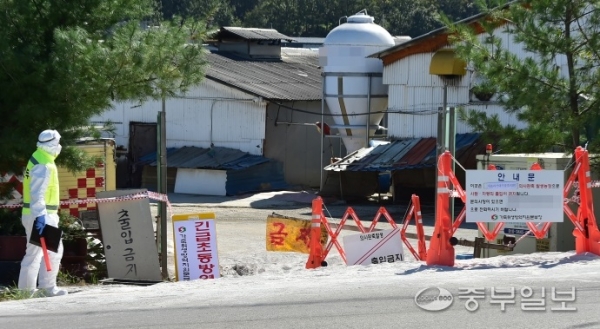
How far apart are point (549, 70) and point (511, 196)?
162 inches

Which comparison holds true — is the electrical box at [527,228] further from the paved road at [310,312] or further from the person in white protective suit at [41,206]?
the person in white protective suit at [41,206]

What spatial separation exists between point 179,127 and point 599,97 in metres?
24.0

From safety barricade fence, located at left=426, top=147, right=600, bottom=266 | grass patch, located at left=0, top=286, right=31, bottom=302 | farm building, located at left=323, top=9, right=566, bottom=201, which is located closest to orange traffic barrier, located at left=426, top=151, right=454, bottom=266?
safety barricade fence, located at left=426, top=147, right=600, bottom=266

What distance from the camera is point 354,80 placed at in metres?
33.2

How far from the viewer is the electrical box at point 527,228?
14.1 meters

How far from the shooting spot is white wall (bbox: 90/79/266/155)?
35.8 metres

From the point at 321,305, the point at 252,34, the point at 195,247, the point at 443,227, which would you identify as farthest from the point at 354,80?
the point at 321,305

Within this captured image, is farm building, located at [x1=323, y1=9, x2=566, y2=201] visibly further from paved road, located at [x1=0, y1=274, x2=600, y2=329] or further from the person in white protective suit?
paved road, located at [x1=0, y1=274, x2=600, y2=329]

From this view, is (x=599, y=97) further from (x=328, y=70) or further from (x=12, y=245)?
(x=328, y=70)

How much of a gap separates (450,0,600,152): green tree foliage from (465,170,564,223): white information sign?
333 centimetres

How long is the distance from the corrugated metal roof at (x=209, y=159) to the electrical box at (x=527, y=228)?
780 inches

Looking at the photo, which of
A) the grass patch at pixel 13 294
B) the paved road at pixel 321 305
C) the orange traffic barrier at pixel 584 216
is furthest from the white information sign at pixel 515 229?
the grass patch at pixel 13 294

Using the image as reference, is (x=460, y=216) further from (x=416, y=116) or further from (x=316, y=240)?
(x=416, y=116)
